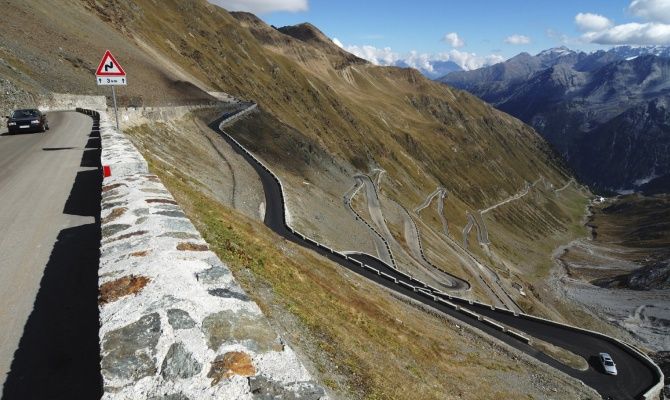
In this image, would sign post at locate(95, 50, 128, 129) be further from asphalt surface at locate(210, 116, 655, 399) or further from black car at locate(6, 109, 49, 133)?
A: asphalt surface at locate(210, 116, 655, 399)

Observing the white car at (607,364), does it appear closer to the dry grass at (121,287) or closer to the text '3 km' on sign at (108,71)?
the dry grass at (121,287)

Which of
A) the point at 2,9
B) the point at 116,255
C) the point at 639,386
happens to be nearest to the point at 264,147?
the point at 2,9

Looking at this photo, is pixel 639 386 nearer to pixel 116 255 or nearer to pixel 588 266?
pixel 116 255

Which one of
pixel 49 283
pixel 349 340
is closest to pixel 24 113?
pixel 49 283

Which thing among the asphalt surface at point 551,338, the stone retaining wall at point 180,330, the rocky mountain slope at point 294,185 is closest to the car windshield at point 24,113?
the rocky mountain slope at point 294,185

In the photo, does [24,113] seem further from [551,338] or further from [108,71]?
[551,338]
